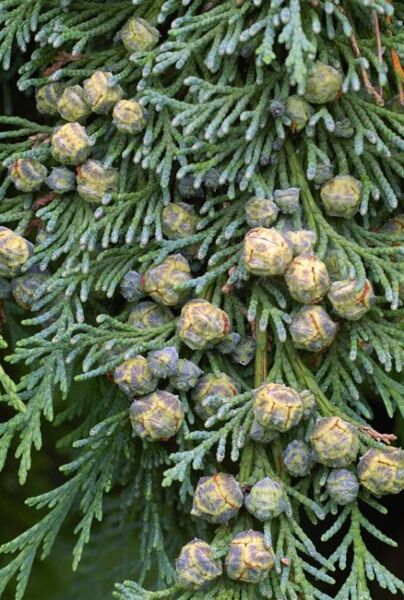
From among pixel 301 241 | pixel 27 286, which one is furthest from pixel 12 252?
pixel 301 241

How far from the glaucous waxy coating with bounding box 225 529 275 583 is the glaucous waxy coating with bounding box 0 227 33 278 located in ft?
1.99

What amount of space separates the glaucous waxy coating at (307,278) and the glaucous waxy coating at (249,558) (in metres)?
0.39

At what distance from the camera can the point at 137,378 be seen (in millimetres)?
1432

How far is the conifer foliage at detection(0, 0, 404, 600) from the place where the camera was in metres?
1.41

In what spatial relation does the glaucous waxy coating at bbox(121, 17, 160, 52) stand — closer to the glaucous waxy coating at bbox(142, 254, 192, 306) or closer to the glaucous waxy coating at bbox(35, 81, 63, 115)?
the glaucous waxy coating at bbox(35, 81, 63, 115)

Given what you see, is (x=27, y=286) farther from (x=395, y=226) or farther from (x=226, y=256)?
(x=395, y=226)

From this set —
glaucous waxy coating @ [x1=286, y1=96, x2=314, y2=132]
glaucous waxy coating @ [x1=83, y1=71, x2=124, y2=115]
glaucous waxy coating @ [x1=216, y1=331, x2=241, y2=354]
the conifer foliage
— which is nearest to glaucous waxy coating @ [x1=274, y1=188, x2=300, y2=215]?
the conifer foliage

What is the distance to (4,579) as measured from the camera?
1.58 meters

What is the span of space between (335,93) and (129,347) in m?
0.55

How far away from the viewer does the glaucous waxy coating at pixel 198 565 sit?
1.38 m

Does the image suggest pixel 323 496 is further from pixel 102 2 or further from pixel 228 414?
pixel 102 2

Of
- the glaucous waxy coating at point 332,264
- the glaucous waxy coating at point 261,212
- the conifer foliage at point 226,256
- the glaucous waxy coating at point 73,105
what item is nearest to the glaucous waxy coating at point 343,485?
the conifer foliage at point 226,256

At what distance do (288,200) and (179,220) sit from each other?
196mm

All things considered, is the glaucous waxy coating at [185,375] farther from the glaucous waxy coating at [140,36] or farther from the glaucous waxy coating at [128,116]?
the glaucous waxy coating at [140,36]
